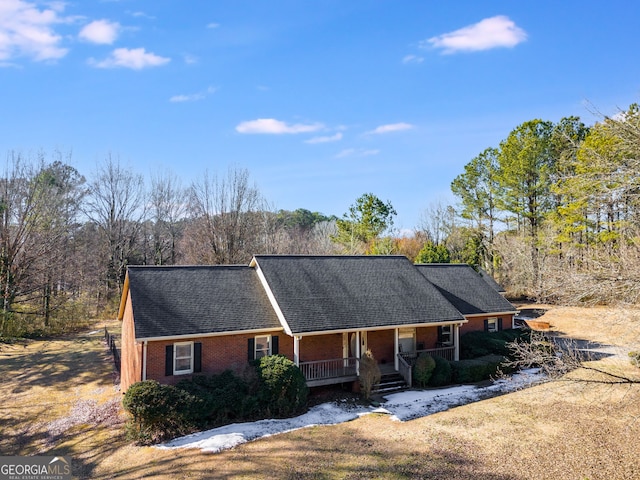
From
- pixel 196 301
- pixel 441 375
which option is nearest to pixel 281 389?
pixel 196 301

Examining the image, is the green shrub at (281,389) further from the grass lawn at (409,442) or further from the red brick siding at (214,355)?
the grass lawn at (409,442)

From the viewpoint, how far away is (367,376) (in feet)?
55.5

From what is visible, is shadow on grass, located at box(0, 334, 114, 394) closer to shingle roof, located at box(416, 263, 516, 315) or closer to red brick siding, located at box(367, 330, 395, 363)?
red brick siding, located at box(367, 330, 395, 363)

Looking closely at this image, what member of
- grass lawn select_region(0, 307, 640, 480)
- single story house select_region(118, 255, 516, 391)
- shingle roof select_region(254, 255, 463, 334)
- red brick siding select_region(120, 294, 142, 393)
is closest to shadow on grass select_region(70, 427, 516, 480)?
grass lawn select_region(0, 307, 640, 480)

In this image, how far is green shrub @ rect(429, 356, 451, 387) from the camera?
1892cm

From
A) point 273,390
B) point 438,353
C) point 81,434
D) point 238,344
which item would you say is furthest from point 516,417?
point 81,434

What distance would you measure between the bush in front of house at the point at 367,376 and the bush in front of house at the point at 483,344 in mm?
6971

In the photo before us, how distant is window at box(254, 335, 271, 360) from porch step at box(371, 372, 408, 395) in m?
4.89

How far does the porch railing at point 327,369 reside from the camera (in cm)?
1775

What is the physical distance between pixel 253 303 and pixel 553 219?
108ft

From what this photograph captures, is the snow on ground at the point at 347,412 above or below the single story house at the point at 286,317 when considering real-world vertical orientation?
below

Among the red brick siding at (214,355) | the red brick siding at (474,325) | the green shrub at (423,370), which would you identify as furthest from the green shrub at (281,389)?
the red brick siding at (474,325)

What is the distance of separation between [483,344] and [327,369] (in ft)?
31.0

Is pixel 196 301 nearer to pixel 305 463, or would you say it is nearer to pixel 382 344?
pixel 305 463
